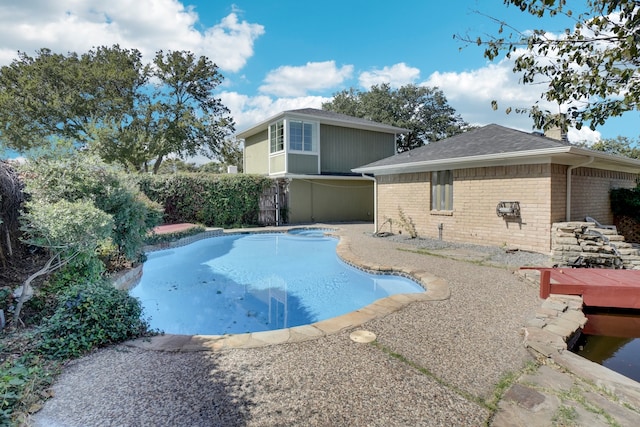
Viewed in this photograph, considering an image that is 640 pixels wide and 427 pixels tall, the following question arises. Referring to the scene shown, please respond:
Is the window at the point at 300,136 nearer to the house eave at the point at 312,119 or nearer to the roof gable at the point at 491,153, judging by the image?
the house eave at the point at 312,119

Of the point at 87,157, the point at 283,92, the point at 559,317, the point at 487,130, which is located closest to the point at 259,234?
the point at 87,157

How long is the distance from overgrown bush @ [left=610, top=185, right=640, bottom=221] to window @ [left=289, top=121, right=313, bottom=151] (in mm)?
12973

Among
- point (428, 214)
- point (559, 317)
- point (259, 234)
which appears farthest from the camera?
point (259, 234)

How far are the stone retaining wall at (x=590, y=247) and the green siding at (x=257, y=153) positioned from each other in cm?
1499

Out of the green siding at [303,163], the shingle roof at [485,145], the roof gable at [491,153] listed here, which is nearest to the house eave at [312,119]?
the green siding at [303,163]

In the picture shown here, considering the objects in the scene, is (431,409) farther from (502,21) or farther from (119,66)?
(119,66)

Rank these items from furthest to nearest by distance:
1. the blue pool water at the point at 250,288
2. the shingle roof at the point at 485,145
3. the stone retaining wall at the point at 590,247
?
the shingle roof at the point at 485,145
the stone retaining wall at the point at 590,247
the blue pool water at the point at 250,288

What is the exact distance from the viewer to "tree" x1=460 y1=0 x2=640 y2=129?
10.4ft

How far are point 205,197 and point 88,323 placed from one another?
1249cm

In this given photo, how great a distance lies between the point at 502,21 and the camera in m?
3.48

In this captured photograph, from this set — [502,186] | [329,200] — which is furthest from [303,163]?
[502,186]

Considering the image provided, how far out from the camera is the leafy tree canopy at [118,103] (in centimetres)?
2091

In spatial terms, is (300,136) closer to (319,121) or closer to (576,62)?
(319,121)

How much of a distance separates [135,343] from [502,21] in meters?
5.50
